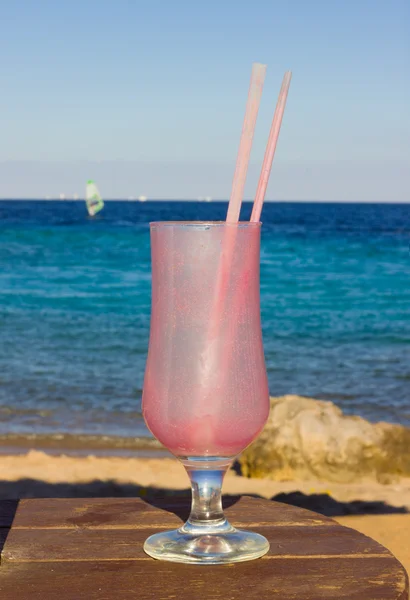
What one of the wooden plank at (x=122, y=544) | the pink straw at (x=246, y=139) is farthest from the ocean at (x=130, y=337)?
the pink straw at (x=246, y=139)

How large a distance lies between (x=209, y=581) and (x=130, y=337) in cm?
894

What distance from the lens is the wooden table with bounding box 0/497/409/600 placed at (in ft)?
3.91

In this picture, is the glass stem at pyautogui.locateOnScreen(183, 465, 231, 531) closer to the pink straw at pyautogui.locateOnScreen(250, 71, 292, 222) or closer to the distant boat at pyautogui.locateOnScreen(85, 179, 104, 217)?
the pink straw at pyautogui.locateOnScreen(250, 71, 292, 222)

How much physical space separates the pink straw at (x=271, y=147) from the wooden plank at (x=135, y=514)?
52cm

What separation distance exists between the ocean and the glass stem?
171 inches

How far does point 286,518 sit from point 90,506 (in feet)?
1.12

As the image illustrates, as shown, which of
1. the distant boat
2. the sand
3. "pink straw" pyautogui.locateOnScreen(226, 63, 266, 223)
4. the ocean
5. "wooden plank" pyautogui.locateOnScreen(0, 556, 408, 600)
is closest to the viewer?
"wooden plank" pyautogui.locateOnScreen(0, 556, 408, 600)

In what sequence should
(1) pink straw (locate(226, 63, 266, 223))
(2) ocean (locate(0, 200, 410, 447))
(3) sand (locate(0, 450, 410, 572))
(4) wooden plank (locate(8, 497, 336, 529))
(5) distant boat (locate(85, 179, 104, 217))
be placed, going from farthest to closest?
(5) distant boat (locate(85, 179, 104, 217)), (2) ocean (locate(0, 200, 410, 447)), (3) sand (locate(0, 450, 410, 572)), (4) wooden plank (locate(8, 497, 336, 529)), (1) pink straw (locate(226, 63, 266, 223))

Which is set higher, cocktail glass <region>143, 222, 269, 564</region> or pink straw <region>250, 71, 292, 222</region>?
pink straw <region>250, 71, 292, 222</region>

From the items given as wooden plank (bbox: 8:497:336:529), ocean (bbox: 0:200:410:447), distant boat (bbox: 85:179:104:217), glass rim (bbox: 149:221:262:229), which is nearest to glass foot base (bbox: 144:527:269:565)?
wooden plank (bbox: 8:497:336:529)

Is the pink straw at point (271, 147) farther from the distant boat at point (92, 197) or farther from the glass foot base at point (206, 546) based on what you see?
the distant boat at point (92, 197)

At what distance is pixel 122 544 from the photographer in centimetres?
139

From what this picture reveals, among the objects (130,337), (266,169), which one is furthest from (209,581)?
(130,337)

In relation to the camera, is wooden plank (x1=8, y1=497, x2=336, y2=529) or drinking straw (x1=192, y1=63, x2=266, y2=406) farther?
wooden plank (x1=8, y1=497, x2=336, y2=529)
